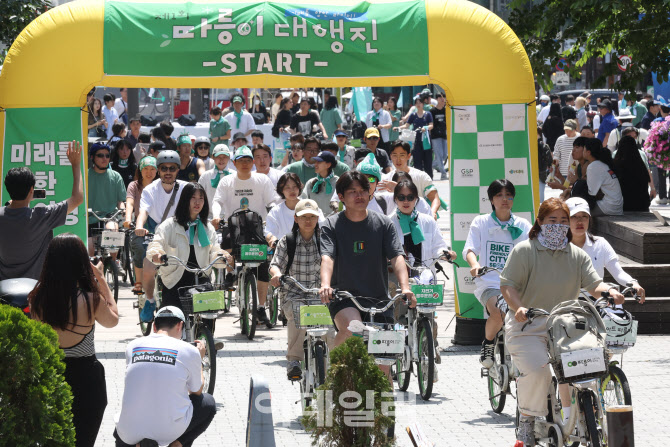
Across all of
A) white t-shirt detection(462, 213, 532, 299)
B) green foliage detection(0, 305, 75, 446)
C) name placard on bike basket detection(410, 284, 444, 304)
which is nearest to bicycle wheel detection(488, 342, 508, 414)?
white t-shirt detection(462, 213, 532, 299)

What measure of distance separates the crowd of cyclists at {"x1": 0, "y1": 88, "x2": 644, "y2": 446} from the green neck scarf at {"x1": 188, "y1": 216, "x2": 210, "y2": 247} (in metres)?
0.01

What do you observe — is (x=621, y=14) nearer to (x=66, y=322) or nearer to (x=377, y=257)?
(x=377, y=257)

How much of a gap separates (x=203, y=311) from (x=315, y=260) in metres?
1.01

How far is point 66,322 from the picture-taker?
6.68 m

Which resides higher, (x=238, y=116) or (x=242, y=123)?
(x=238, y=116)

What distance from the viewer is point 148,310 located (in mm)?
11109

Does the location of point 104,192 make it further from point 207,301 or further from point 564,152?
point 564,152

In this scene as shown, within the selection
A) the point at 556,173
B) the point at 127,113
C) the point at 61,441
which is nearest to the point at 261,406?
the point at 61,441

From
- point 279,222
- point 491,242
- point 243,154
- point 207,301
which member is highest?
point 243,154

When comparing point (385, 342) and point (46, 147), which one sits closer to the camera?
point (385, 342)

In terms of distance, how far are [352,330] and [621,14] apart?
6.67 m

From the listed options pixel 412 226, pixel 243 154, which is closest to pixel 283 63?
pixel 243 154

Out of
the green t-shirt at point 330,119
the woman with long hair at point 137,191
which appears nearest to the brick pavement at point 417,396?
the woman with long hair at point 137,191

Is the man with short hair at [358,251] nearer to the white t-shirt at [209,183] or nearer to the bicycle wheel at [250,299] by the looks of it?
the bicycle wheel at [250,299]
